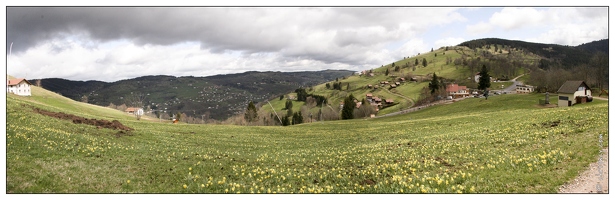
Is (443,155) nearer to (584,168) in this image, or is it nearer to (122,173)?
(584,168)

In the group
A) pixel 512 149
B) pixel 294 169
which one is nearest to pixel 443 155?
pixel 512 149

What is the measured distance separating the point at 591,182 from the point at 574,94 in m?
55.0

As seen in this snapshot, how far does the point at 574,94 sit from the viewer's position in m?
52.8

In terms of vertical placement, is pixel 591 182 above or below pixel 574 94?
below

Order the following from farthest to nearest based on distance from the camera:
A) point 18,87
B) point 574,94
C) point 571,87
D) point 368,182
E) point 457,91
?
point 457,91
point 18,87
point 571,87
point 574,94
point 368,182

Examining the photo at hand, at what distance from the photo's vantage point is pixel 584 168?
1289 cm

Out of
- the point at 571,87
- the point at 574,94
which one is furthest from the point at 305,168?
the point at 571,87

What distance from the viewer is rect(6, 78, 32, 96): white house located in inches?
2938

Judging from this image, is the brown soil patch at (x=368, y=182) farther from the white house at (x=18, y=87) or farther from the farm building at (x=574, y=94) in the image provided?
the white house at (x=18, y=87)

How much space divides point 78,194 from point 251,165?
28.7ft

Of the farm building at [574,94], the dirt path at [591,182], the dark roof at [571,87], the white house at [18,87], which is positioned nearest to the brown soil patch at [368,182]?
the dirt path at [591,182]

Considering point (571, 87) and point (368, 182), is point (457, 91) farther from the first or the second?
point (368, 182)

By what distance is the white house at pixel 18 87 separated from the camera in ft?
245

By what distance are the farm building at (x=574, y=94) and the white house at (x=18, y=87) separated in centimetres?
12316
